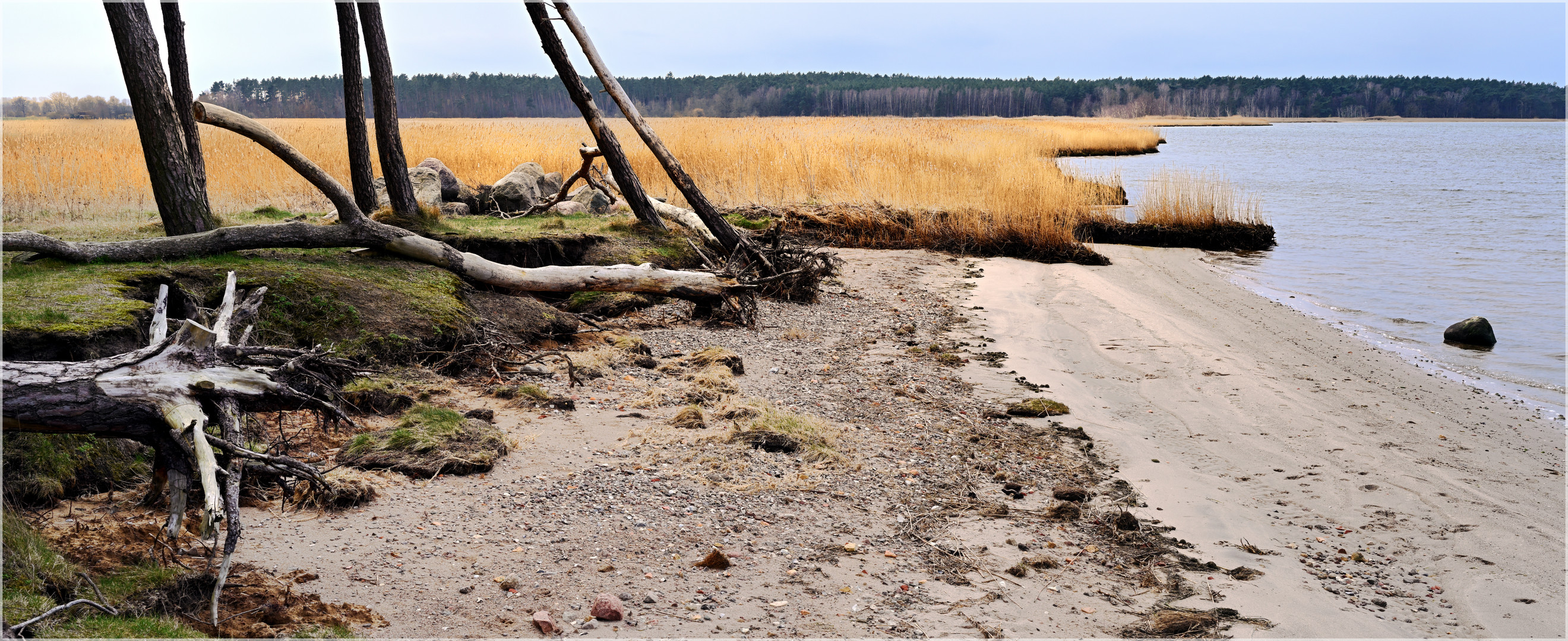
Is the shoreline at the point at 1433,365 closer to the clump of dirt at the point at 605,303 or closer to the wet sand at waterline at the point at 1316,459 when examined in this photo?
the wet sand at waterline at the point at 1316,459

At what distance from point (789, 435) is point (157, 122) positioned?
4712 mm

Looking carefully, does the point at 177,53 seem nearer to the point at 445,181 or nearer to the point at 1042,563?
the point at 445,181

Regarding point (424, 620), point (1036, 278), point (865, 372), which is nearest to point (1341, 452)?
point (865, 372)

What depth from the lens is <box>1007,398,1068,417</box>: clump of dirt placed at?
5.46 m

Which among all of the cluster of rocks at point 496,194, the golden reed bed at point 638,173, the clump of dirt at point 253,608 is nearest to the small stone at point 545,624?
the clump of dirt at point 253,608

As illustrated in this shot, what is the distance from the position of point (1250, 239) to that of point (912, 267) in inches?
251

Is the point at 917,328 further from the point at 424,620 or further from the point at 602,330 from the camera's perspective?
the point at 424,620

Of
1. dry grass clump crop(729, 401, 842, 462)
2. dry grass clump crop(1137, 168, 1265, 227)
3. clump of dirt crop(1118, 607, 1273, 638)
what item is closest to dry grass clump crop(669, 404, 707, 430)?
dry grass clump crop(729, 401, 842, 462)

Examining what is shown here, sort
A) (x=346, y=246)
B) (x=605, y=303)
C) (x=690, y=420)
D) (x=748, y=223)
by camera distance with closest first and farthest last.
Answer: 1. (x=690, y=420)
2. (x=346, y=246)
3. (x=605, y=303)
4. (x=748, y=223)

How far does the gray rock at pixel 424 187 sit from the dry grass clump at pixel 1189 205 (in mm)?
10397

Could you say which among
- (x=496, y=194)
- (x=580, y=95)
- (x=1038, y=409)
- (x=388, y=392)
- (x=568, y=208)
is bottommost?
(x=1038, y=409)

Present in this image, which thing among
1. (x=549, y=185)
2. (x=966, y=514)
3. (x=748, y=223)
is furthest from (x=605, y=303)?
(x=549, y=185)

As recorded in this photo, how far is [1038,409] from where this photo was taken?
5473 mm

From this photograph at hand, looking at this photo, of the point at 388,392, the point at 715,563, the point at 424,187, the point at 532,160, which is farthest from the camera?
the point at 532,160
